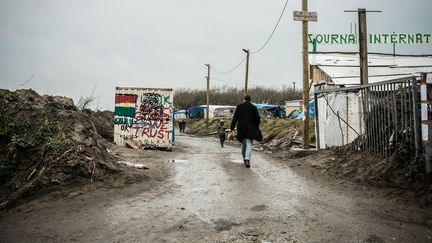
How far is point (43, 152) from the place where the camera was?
749 cm

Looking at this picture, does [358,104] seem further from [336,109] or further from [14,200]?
[14,200]

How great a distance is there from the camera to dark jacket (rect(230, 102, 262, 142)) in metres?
9.56

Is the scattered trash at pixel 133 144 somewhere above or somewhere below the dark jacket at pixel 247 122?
below

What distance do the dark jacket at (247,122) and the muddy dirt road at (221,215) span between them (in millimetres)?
2192

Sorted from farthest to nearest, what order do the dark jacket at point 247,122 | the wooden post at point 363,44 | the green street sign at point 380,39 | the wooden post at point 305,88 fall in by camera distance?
the green street sign at point 380,39
the wooden post at point 305,88
the wooden post at point 363,44
the dark jacket at point 247,122

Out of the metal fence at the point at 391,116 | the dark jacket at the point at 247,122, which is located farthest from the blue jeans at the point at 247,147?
the metal fence at the point at 391,116

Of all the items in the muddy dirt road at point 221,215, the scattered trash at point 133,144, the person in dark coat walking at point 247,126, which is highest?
the person in dark coat walking at point 247,126

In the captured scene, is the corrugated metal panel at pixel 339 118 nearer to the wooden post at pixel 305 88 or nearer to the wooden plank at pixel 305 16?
the wooden post at pixel 305 88

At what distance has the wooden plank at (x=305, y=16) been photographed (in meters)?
13.6

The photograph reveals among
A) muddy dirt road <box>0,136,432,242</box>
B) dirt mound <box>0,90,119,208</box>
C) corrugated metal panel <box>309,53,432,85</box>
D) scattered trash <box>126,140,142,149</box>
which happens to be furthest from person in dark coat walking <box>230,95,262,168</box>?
corrugated metal panel <box>309,53,432,85</box>

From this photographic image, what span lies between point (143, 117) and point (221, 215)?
1179cm

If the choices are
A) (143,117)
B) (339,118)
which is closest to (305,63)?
(339,118)

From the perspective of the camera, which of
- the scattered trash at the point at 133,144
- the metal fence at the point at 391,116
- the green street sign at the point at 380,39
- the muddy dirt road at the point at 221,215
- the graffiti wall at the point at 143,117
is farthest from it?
the green street sign at the point at 380,39

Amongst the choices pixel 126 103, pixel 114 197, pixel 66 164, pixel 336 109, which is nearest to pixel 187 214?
pixel 114 197
